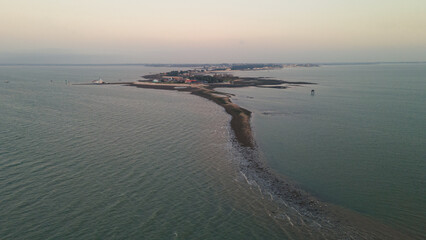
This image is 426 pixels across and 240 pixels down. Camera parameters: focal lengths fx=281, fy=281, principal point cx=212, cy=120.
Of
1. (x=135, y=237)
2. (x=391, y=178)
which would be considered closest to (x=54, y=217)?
(x=135, y=237)

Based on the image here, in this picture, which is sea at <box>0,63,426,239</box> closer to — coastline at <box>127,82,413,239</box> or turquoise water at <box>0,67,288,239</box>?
turquoise water at <box>0,67,288,239</box>

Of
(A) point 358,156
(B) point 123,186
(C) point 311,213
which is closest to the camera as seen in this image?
(C) point 311,213

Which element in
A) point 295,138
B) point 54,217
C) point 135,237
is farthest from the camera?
point 295,138

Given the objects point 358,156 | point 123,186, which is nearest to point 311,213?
point 123,186

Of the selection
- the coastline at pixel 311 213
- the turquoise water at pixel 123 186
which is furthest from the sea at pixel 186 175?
the coastline at pixel 311 213

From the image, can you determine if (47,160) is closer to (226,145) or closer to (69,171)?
(69,171)

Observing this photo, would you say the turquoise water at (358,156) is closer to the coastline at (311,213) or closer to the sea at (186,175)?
the sea at (186,175)

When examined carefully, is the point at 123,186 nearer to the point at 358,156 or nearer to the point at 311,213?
the point at 311,213

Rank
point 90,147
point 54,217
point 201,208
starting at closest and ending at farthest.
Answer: point 54,217 < point 201,208 < point 90,147

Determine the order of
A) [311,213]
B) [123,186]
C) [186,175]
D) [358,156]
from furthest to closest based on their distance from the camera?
[358,156] → [186,175] → [123,186] → [311,213]

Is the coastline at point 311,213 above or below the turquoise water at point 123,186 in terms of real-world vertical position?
below

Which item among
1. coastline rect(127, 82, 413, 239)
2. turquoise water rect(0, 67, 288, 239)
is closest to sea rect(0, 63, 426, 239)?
turquoise water rect(0, 67, 288, 239)
